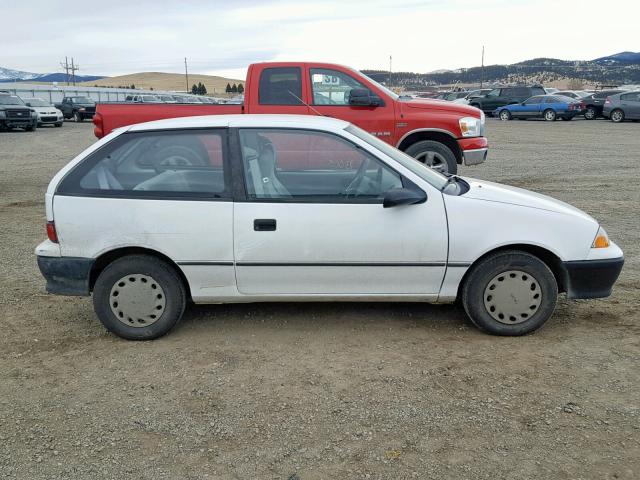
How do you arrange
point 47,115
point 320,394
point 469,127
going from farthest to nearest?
point 47,115 → point 469,127 → point 320,394

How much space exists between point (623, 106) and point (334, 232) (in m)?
28.4

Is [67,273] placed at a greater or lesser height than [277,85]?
lesser

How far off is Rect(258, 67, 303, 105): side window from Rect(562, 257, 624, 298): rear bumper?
5.36m

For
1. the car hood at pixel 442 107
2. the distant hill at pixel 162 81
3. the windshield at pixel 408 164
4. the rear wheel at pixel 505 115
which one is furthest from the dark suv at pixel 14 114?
the distant hill at pixel 162 81

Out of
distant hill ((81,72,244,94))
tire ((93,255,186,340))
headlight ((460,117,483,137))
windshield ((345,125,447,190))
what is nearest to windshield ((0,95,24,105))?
headlight ((460,117,483,137))

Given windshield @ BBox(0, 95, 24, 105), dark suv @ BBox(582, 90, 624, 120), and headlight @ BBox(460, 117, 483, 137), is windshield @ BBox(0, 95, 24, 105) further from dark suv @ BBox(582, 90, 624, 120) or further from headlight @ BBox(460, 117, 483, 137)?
dark suv @ BBox(582, 90, 624, 120)

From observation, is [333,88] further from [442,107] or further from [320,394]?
[320,394]

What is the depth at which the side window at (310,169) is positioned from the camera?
4.29 m

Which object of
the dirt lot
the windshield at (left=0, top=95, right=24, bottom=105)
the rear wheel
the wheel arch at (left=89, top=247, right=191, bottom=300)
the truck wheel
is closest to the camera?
the dirt lot

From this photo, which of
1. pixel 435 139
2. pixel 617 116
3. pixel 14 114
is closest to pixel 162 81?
pixel 14 114

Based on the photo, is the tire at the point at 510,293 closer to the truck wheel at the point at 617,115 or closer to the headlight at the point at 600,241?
the headlight at the point at 600,241

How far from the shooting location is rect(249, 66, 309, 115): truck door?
8.69 meters

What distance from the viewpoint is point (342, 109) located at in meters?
8.79

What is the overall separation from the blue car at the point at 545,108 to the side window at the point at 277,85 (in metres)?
26.5
